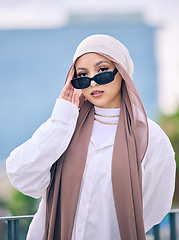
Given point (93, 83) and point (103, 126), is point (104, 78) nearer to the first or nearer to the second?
point (93, 83)

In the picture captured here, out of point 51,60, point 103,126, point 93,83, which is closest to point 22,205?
point 51,60

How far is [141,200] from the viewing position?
177cm

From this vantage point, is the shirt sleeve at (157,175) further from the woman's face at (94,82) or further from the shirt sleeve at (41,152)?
the shirt sleeve at (41,152)

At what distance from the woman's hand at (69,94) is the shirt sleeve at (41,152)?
6 cm

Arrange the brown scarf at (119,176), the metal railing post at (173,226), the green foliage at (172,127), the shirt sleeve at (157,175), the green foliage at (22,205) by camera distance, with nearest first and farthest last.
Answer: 1. the brown scarf at (119,176)
2. the shirt sleeve at (157,175)
3. the metal railing post at (173,226)
4. the green foliage at (172,127)
5. the green foliage at (22,205)

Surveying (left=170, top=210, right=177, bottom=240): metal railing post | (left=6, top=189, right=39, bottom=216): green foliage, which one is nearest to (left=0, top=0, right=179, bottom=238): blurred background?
(left=6, top=189, right=39, bottom=216): green foliage

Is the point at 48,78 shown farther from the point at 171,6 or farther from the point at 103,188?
the point at 103,188

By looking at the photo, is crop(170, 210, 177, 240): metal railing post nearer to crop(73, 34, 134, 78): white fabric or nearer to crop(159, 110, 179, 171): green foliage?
crop(73, 34, 134, 78): white fabric

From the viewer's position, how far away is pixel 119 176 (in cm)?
173

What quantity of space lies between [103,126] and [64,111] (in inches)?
9.3

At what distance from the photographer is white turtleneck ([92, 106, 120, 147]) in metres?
1.88

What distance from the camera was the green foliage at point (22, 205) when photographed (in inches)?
706

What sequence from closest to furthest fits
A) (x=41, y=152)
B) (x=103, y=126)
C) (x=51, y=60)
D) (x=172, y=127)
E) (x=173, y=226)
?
(x=41, y=152), (x=103, y=126), (x=173, y=226), (x=172, y=127), (x=51, y=60)

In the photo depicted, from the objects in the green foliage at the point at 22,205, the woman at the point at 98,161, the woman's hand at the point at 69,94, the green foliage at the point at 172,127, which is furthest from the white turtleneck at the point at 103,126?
the green foliage at the point at 22,205
